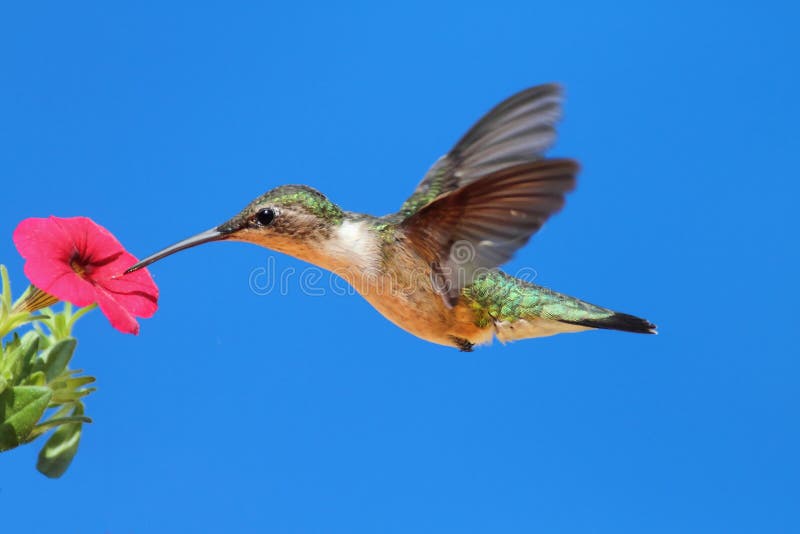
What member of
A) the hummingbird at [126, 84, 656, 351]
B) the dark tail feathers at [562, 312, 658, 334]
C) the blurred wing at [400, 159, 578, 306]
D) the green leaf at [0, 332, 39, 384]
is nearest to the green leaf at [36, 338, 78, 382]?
the green leaf at [0, 332, 39, 384]

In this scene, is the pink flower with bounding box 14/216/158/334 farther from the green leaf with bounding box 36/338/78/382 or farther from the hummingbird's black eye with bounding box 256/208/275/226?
the hummingbird's black eye with bounding box 256/208/275/226

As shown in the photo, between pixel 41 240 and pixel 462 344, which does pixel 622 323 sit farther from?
pixel 41 240

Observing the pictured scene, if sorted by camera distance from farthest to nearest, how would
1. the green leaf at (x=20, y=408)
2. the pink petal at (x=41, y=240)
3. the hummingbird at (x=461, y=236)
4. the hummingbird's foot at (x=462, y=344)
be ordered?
the hummingbird's foot at (x=462, y=344) → the hummingbird at (x=461, y=236) → the pink petal at (x=41, y=240) → the green leaf at (x=20, y=408)

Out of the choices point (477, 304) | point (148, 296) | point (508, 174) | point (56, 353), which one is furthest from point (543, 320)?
point (56, 353)

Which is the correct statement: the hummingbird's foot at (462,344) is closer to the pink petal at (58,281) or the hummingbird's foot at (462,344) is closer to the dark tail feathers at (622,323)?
the dark tail feathers at (622,323)

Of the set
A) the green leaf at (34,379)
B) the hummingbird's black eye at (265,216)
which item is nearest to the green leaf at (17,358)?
the green leaf at (34,379)

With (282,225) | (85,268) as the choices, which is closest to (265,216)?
(282,225)
